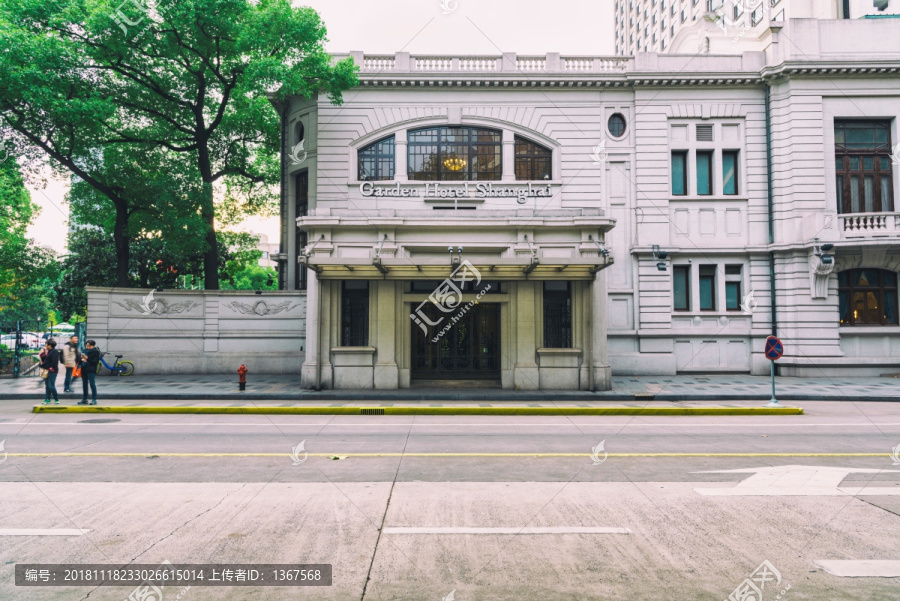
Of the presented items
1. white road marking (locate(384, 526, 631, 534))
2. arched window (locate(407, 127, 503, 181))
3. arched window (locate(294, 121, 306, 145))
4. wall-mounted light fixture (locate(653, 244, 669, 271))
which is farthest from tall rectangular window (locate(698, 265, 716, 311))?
white road marking (locate(384, 526, 631, 534))

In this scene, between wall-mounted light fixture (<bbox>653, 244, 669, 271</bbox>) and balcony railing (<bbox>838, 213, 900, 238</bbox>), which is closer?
balcony railing (<bbox>838, 213, 900, 238</bbox>)

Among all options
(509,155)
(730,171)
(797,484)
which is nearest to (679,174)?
(730,171)

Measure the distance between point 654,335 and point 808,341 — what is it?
602cm

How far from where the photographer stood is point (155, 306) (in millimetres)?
22156

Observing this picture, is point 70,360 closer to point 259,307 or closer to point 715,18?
point 259,307

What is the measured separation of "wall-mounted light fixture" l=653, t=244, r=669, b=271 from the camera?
71.3ft

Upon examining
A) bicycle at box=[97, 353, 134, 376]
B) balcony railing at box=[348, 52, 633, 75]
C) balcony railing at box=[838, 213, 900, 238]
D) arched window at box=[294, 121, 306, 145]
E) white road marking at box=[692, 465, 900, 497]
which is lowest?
white road marking at box=[692, 465, 900, 497]

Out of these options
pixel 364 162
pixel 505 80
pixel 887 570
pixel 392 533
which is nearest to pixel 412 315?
pixel 364 162

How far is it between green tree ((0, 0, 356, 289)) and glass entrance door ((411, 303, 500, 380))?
10627 millimetres

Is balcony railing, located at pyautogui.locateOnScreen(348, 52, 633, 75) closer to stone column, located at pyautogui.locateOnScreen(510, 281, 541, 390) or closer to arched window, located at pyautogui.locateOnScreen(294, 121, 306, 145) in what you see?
arched window, located at pyautogui.locateOnScreen(294, 121, 306, 145)

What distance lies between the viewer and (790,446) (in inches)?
399

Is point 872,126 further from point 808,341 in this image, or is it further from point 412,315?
point 412,315

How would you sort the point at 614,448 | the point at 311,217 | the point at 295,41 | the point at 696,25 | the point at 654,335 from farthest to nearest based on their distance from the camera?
the point at 696,25 → the point at 654,335 → the point at 295,41 → the point at 311,217 → the point at 614,448

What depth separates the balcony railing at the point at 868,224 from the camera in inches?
790
